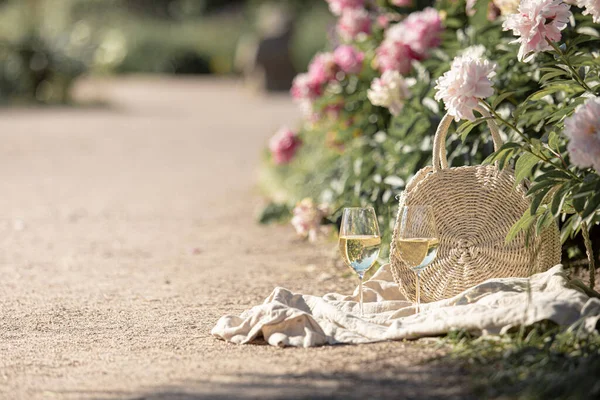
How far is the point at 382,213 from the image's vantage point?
17.1 ft

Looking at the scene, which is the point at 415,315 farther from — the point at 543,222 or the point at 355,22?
the point at 355,22

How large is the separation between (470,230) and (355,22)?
2480 millimetres

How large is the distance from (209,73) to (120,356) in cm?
2215

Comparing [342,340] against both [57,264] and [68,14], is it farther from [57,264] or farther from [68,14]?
[68,14]

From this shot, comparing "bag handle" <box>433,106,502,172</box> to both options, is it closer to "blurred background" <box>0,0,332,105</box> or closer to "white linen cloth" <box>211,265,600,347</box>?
"white linen cloth" <box>211,265,600,347</box>

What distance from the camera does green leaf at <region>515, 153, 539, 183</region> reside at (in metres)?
3.60

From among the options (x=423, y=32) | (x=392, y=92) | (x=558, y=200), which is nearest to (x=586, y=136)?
(x=558, y=200)

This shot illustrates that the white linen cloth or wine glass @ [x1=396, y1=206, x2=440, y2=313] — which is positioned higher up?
wine glass @ [x1=396, y1=206, x2=440, y2=313]

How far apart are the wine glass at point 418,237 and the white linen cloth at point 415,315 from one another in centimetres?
19

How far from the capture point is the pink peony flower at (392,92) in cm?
517

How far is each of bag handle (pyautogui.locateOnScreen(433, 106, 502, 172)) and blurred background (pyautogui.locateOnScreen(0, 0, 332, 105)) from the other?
1388cm

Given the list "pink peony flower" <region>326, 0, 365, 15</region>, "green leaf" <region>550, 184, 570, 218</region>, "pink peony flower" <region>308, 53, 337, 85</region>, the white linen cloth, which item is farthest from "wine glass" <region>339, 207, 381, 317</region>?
"pink peony flower" <region>326, 0, 365, 15</region>

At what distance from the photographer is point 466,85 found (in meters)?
3.48

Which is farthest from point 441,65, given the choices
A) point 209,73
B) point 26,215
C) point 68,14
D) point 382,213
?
point 68,14
